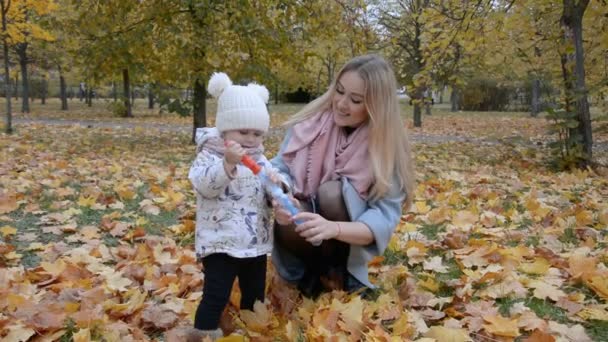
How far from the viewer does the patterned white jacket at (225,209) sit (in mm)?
1762

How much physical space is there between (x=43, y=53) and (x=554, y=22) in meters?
16.8

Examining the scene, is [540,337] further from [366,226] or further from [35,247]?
[35,247]

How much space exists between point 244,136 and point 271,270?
90 cm

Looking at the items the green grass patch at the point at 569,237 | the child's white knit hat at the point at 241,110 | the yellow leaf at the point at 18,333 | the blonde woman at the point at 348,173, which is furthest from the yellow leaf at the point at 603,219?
the yellow leaf at the point at 18,333

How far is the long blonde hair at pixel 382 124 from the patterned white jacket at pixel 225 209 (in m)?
0.50

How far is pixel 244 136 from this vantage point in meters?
1.78

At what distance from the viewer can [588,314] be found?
204cm

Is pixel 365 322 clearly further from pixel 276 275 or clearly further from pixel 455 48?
pixel 455 48

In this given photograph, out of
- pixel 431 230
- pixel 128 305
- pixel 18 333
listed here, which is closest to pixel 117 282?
pixel 128 305

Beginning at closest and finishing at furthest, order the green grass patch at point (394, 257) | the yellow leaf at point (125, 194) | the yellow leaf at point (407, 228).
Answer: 1. the green grass patch at point (394, 257)
2. the yellow leaf at point (407, 228)
3. the yellow leaf at point (125, 194)

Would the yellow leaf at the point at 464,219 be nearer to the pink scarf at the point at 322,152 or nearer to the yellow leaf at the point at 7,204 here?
the pink scarf at the point at 322,152

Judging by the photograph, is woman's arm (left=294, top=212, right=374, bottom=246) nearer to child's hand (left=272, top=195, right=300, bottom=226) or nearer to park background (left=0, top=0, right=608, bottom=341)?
child's hand (left=272, top=195, right=300, bottom=226)

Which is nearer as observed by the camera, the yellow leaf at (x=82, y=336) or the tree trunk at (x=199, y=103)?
the yellow leaf at (x=82, y=336)

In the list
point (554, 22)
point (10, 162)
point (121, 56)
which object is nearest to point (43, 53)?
point (121, 56)
